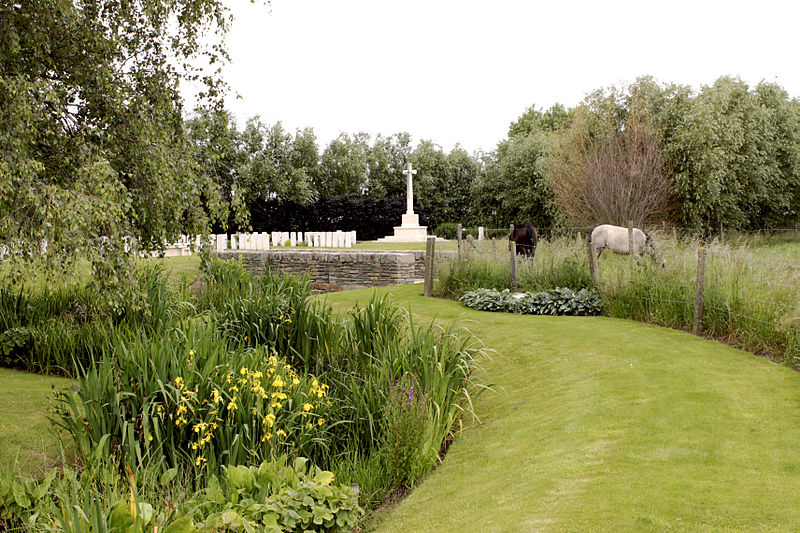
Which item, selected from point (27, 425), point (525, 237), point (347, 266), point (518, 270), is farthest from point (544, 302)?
point (347, 266)

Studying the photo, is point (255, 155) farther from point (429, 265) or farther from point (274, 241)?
point (429, 265)

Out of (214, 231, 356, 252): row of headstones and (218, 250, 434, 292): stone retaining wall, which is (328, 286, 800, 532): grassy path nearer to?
(218, 250, 434, 292): stone retaining wall

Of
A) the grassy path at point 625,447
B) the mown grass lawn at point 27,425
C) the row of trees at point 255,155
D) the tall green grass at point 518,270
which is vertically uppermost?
the row of trees at point 255,155

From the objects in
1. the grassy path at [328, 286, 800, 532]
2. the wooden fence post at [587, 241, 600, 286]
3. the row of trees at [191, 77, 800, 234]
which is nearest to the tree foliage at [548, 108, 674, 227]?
the row of trees at [191, 77, 800, 234]

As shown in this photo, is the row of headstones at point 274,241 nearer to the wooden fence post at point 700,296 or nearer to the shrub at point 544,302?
the shrub at point 544,302

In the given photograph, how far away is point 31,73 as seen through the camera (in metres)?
6.61

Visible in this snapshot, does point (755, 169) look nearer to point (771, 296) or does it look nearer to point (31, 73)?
point (771, 296)

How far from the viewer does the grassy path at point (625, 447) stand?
10.9 feet

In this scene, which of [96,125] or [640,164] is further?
[640,164]

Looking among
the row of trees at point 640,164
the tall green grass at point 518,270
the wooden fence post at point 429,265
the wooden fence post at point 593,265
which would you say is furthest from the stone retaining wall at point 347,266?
the wooden fence post at point 593,265

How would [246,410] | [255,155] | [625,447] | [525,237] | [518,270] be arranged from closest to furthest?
[625,447]
[246,410]
[518,270]
[525,237]
[255,155]

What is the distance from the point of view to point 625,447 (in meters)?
4.27

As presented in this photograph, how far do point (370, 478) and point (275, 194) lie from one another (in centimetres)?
3470

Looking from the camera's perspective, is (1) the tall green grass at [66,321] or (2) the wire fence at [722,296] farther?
(1) the tall green grass at [66,321]
